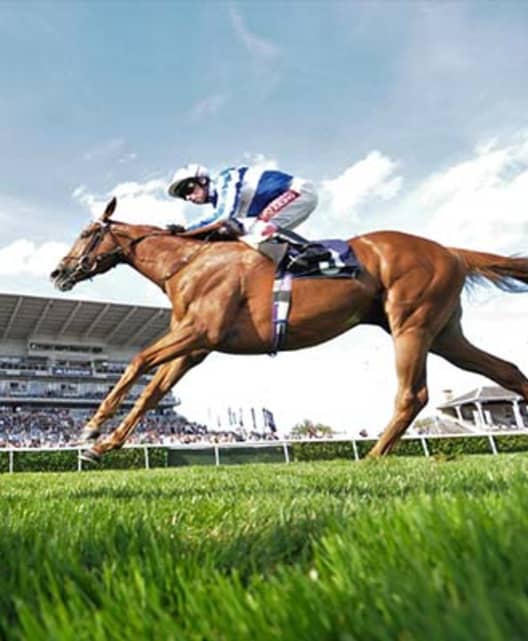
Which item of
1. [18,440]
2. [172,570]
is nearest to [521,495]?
[172,570]

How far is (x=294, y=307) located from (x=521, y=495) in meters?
→ 3.72

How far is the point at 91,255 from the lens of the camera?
571 centimetres

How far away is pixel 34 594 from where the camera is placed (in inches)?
49.5

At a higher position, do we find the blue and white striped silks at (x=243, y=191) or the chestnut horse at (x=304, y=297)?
the blue and white striped silks at (x=243, y=191)

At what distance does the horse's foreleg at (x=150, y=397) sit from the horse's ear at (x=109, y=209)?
1732mm

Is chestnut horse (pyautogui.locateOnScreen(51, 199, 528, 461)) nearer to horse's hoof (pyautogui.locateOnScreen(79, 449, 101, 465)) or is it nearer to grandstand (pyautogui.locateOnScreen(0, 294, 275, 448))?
horse's hoof (pyautogui.locateOnScreen(79, 449, 101, 465))

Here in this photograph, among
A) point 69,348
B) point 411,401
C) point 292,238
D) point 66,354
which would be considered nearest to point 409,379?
point 411,401

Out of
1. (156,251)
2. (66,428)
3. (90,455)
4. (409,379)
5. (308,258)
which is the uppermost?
(66,428)

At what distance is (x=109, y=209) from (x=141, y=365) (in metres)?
2.17

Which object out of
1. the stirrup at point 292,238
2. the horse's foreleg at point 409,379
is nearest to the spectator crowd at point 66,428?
the horse's foreleg at point 409,379

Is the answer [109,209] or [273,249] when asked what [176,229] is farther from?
[273,249]

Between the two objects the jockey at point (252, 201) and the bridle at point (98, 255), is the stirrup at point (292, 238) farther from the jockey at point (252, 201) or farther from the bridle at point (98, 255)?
the bridle at point (98, 255)

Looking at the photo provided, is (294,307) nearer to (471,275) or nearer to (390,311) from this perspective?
(390,311)

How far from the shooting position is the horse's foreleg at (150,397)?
411 cm
